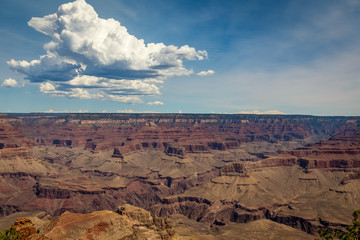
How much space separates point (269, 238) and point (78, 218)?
8442 centimetres

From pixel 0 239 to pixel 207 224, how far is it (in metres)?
145

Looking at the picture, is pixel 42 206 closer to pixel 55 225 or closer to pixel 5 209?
pixel 5 209

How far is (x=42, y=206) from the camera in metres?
193

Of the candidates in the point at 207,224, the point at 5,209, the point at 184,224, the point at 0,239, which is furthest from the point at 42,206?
the point at 0,239

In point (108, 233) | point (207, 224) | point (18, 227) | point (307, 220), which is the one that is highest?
point (18, 227)

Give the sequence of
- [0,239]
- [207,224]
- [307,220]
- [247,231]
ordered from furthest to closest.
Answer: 1. [207,224]
2. [307,220]
3. [247,231]
4. [0,239]

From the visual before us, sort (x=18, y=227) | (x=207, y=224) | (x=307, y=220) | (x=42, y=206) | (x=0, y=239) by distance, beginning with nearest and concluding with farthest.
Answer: (x=0, y=239)
(x=18, y=227)
(x=307, y=220)
(x=207, y=224)
(x=42, y=206)

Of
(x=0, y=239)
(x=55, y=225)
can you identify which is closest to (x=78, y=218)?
(x=55, y=225)

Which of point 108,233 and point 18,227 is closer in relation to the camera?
point 18,227

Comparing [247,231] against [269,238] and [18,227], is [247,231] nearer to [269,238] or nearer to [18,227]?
[269,238]

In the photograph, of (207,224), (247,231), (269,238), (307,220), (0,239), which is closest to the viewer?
(0,239)

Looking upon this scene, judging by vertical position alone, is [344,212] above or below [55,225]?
below

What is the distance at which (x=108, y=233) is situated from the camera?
87250 mm

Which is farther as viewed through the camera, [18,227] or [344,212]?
[344,212]
